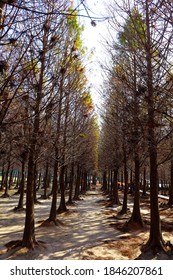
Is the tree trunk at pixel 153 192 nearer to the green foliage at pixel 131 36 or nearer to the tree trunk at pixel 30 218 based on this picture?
the green foliage at pixel 131 36

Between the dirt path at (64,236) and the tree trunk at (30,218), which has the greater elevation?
the tree trunk at (30,218)

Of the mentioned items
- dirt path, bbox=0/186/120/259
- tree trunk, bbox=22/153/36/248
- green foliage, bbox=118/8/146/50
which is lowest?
dirt path, bbox=0/186/120/259

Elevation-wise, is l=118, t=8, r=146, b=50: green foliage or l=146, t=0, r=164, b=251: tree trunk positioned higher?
l=118, t=8, r=146, b=50: green foliage

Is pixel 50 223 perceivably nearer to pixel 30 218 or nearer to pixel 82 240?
pixel 82 240

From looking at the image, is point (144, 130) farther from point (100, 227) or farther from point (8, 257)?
point (100, 227)

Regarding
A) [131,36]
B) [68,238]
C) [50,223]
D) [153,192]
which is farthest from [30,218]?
[131,36]

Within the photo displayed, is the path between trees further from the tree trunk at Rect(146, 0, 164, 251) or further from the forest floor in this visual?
the tree trunk at Rect(146, 0, 164, 251)

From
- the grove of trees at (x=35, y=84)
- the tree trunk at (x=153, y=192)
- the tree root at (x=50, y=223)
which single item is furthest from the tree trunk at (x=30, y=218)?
the tree root at (x=50, y=223)

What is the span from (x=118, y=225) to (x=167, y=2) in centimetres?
1000

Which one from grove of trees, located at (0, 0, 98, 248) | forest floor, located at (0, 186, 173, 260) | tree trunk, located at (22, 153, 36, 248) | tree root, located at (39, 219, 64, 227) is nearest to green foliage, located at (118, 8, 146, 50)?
grove of trees, located at (0, 0, 98, 248)

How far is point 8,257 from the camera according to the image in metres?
6.47

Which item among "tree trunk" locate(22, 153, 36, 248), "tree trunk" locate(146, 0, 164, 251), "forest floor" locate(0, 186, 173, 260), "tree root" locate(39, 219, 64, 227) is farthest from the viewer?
"tree root" locate(39, 219, 64, 227)

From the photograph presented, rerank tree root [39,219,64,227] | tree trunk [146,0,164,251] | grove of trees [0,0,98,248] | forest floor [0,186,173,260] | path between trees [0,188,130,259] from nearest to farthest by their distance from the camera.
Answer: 1. grove of trees [0,0,98,248]
2. tree trunk [146,0,164,251]
3. forest floor [0,186,173,260]
4. path between trees [0,188,130,259]
5. tree root [39,219,64,227]
